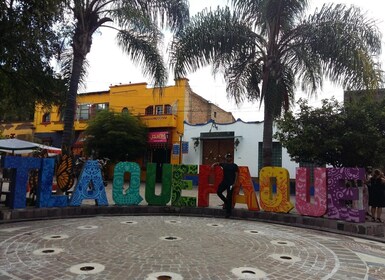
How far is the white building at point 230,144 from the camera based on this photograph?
72.4 feet

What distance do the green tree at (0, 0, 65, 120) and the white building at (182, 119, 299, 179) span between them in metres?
14.7

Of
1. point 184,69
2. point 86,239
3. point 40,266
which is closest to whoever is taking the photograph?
point 40,266

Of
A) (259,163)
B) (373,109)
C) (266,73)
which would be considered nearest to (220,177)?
(266,73)

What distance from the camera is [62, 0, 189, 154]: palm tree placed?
9.59m

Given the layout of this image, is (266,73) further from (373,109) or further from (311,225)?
(311,225)

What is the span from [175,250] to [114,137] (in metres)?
18.0

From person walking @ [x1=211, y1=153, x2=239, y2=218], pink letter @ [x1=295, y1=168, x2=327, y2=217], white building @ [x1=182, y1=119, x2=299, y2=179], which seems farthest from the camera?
white building @ [x1=182, y1=119, x2=299, y2=179]

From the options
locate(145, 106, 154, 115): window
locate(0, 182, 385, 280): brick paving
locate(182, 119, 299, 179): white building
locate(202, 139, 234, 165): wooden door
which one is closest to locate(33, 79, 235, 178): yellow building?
locate(145, 106, 154, 115): window

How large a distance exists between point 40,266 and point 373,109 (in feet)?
31.0

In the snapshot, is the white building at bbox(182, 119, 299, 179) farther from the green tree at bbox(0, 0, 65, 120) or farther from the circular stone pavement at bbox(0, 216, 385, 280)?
the green tree at bbox(0, 0, 65, 120)

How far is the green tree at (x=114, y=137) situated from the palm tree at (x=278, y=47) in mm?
13097

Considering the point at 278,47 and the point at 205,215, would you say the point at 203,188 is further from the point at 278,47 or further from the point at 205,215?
the point at 278,47

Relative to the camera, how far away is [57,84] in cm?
893

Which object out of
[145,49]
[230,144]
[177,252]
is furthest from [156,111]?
[177,252]
